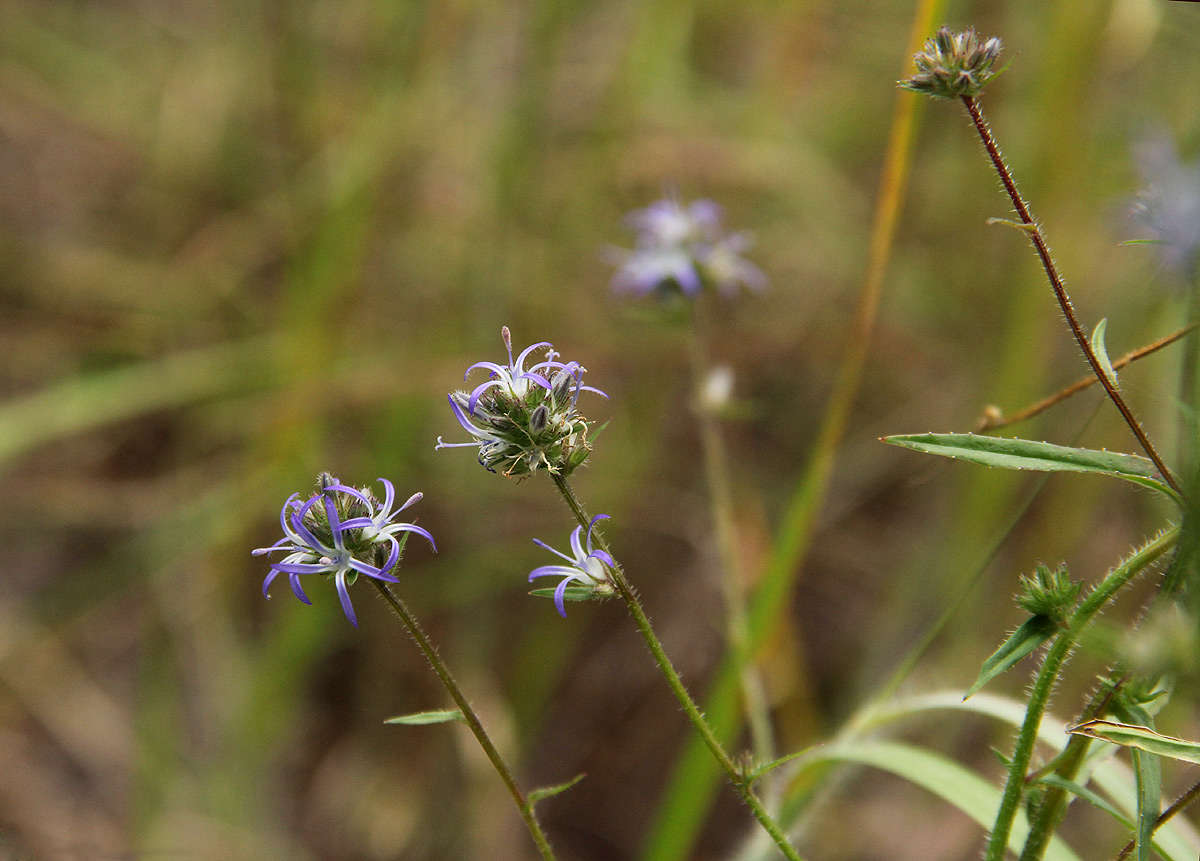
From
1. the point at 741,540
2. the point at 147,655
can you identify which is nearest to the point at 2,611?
the point at 147,655

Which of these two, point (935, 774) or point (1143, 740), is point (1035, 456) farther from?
point (935, 774)

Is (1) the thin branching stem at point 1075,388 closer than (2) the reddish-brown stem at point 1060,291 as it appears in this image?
No

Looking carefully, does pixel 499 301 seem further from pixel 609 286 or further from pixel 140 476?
pixel 140 476

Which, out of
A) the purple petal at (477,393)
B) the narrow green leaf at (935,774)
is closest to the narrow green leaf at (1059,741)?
the narrow green leaf at (935,774)

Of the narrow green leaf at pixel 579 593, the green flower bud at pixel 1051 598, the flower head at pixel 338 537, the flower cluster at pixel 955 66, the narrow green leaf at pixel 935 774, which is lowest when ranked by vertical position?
the narrow green leaf at pixel 935 774

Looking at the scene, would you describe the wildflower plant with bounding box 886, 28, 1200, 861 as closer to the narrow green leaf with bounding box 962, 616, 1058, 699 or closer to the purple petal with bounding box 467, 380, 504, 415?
the narrow green leaf with bounding box 962, 616, 1058, 699

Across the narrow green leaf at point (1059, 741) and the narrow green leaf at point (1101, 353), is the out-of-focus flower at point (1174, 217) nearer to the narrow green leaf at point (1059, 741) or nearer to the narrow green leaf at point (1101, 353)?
the narrow green leaf at point (1101, 353)

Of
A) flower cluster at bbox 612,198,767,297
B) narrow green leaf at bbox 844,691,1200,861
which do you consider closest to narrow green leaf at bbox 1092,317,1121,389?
narrow green leaf at bbox 844,691,1200,861
